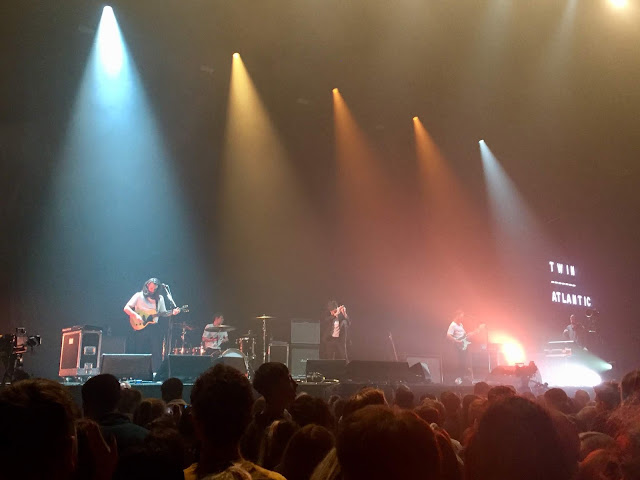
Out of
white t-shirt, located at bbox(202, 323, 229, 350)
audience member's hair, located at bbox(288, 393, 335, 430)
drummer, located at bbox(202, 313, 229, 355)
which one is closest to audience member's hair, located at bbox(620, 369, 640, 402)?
audience member's hair, located at bbox(288, 393, 335, 430)

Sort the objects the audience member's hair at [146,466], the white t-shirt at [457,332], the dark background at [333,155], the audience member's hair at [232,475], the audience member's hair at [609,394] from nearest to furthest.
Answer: the audience member's hair at [146,466] → the audience member's hair at [232,475] → the audience member's hair at [609,394] → the dark background at [333,155] → the white t-shirt at [457,332]

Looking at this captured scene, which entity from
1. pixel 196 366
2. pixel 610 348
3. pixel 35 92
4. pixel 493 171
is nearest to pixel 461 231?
pixel 493 171

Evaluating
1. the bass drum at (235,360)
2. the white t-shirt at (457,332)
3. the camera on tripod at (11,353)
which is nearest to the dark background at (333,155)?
the bass drum at (235,360)

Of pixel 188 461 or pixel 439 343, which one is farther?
pixel 439 343

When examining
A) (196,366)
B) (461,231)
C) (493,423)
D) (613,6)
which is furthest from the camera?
(461,231)

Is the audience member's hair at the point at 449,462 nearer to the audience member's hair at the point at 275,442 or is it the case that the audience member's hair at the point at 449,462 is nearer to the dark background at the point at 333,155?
the audience member's hair at the point at 275,442

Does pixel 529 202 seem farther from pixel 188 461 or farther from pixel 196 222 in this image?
pixel 188 461

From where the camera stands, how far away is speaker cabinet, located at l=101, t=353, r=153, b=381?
388 inches

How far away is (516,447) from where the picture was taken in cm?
149

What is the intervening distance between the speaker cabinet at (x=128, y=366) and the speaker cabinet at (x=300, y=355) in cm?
358

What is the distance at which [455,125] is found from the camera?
15.2 meters

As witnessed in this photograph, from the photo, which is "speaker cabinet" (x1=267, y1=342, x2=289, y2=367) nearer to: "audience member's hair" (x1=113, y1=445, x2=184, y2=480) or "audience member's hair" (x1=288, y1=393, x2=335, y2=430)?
"audience member's hair" (x1=288, y1=393, x2=335, y2=430)

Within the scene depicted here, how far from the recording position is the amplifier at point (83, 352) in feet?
35.9

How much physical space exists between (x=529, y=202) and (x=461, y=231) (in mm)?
2239
